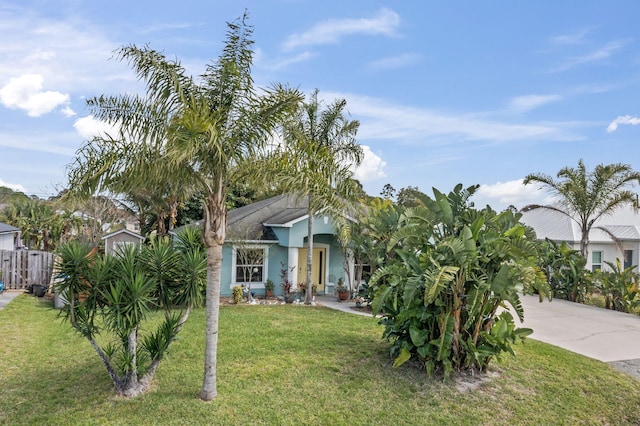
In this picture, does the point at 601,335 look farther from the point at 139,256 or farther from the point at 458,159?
the point at 139,256

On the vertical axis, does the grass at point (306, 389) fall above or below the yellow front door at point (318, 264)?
below

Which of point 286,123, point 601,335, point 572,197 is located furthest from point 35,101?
point 572,197

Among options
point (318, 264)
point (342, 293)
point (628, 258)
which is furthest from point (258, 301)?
point (628, 258)

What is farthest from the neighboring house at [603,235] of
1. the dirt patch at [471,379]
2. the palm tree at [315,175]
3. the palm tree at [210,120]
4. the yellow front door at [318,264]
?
the palm tree at [210,120]

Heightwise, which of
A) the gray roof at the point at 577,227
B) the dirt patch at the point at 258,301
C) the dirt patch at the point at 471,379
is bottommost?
the dirt patch at the point at 471,379

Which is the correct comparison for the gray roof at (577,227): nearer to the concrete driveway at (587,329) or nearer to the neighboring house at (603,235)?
the neighboring house at (603,235)

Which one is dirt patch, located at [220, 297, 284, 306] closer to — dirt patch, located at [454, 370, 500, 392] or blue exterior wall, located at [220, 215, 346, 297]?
blue exterior wall, located at [220, 215, 346, 297]

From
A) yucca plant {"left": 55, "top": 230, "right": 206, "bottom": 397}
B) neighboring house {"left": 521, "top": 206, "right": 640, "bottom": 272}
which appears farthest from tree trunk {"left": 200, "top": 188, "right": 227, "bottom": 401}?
neighboring house {"left": 521, "top": 206, "right": 640, "bottom": 272}

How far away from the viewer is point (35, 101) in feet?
48.9

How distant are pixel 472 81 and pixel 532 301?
10188 mm

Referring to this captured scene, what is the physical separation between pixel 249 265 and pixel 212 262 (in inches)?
423

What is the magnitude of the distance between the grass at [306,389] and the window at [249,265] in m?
6.48

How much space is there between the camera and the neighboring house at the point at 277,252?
1709cm

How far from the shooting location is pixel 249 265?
683 inches
